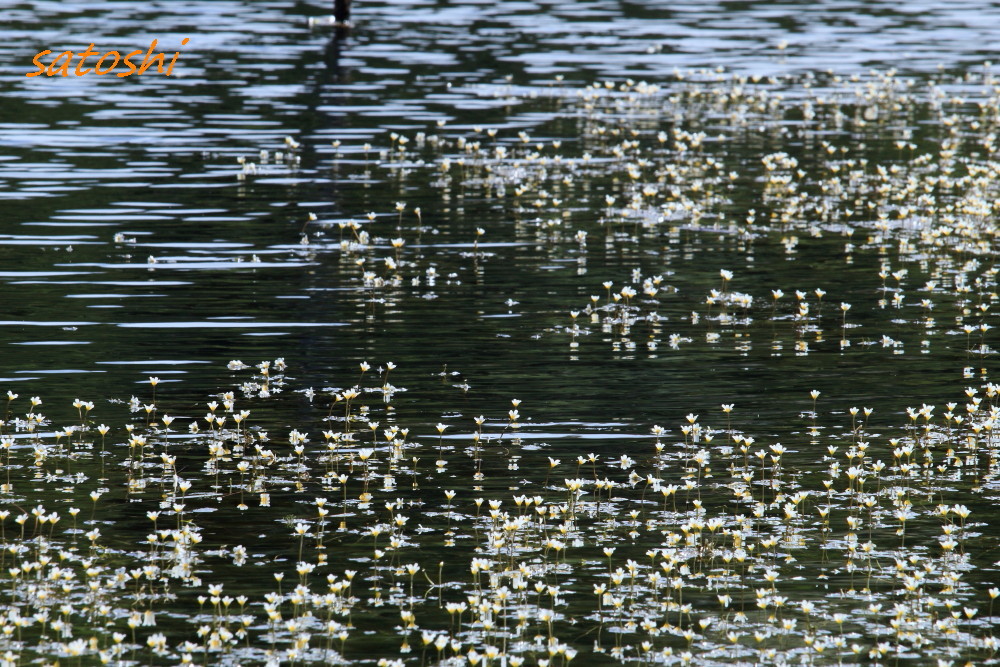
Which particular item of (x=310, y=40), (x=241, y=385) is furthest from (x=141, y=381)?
(x=310, y=40)

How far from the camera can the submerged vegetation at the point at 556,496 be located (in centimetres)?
919

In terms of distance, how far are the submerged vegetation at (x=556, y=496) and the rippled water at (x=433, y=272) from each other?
0.24 ft

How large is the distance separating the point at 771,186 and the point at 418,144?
7.58 meters

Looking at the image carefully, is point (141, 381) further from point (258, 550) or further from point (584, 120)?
point (584, 120)

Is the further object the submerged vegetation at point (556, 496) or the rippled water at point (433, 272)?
the rippled water at point (433, 272)

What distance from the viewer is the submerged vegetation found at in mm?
9188

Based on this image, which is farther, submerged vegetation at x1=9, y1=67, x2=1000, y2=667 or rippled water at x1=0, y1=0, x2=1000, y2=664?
rippled water at x1=0, y1=0, x2=1000, y2=664

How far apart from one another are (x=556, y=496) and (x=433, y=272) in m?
8.60

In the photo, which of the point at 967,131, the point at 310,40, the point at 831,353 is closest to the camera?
the point at 831,353

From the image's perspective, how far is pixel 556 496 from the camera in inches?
455

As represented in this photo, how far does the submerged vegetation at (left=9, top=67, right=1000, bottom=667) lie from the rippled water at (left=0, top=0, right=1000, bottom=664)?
74mm

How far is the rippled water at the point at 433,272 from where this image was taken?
1303cm

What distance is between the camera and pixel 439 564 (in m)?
10.1

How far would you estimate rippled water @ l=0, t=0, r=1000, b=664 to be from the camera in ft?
42.8
